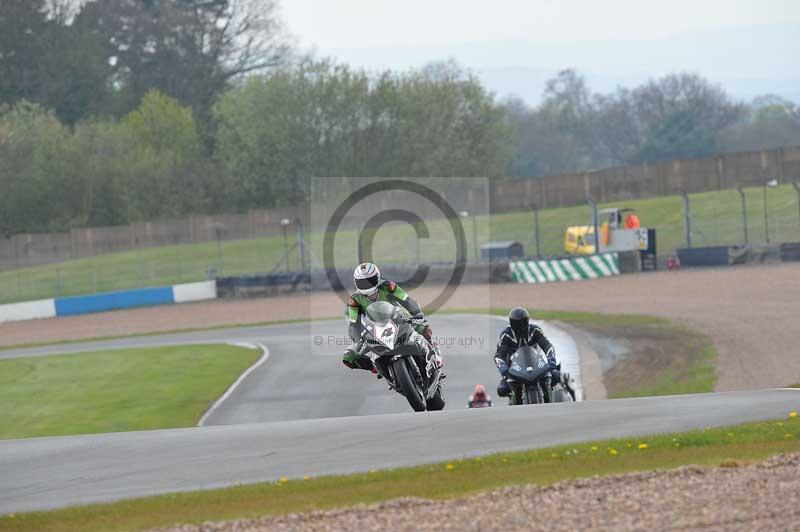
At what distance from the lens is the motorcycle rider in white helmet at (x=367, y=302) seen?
42.2 ft

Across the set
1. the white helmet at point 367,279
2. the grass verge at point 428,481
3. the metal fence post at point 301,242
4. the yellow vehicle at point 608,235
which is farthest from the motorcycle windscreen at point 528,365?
the yellow vehicle at point 608,235

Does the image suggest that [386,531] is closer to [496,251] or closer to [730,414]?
[730,414]

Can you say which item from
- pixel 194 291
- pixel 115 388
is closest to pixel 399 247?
pixel 194 291

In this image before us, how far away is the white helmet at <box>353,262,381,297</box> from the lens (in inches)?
505

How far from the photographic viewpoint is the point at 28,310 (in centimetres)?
4516

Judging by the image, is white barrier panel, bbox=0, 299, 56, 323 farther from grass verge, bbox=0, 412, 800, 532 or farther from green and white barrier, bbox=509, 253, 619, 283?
grass verge, bbox=0, 412, 800, 532

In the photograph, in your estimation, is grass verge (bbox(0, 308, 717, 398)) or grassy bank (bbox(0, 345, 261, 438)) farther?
grassy bank (bbox(0, 345, 261, 438))

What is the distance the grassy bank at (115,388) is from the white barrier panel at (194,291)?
14.5 meters

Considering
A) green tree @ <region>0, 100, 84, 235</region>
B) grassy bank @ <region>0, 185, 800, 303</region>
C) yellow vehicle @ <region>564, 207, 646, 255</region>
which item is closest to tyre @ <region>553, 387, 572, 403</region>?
yellow vehicle @ <region>564, 207, 646, 255</region>

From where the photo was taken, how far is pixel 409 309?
43.5 ft

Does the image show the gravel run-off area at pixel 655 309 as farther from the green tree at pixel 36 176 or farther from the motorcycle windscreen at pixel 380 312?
the green tree at pixel 36 176

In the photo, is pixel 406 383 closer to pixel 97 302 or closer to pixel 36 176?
pixel 97 302

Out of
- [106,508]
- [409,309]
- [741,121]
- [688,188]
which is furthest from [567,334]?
[741,121]

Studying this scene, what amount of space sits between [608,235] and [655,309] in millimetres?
16806
